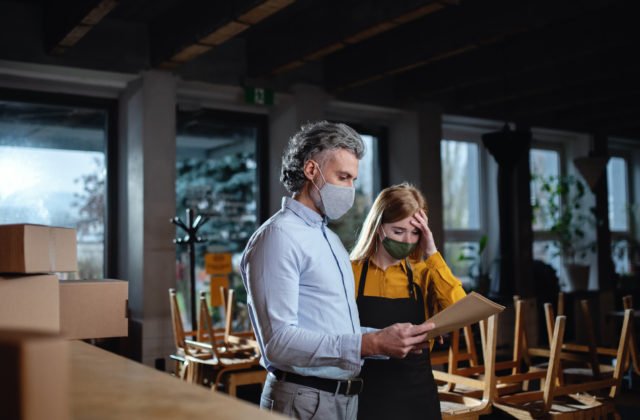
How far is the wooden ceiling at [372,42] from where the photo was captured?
3.72 meters

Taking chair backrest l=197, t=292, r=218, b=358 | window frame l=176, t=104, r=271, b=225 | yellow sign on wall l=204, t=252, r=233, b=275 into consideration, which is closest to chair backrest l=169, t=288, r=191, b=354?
chair backrest l=197, t=292, r=218, b=358

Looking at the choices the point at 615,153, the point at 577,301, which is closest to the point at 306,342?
the point at 577,301

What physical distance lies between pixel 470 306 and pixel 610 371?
224 cm

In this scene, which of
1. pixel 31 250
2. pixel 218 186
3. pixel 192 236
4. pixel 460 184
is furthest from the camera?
pixel 460 184

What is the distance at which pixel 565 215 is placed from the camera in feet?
24.1

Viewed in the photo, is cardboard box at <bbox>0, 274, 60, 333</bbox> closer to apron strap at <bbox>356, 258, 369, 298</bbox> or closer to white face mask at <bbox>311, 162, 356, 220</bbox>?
white face mask at <bbox>311, 162, 356, 220</bbox>

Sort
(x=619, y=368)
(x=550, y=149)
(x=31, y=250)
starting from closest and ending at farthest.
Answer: (x=31, y=250) < (x=619, y=368) < (x=550, y=149)

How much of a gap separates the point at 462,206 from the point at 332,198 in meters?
5.35

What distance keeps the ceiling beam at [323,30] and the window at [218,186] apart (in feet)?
1.92

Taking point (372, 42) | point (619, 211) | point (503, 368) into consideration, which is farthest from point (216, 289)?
point (619, 211)

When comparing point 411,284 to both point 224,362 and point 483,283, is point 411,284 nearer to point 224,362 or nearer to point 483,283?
point 224,362

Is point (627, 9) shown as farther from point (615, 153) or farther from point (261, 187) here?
point (615, 153)

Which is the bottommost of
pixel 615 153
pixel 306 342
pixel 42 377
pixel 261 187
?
pixel 306 342

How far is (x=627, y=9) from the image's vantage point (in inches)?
166
